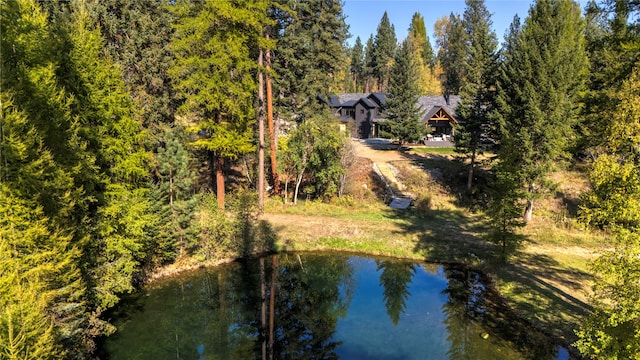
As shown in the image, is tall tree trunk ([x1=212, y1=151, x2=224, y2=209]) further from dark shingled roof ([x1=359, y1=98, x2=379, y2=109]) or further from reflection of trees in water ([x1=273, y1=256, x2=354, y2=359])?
dark shingled roof ([x1=359, y1=98, x2=379, y2=109])

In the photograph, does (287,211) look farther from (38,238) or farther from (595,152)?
(595,152)

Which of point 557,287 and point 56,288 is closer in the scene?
point 56,288

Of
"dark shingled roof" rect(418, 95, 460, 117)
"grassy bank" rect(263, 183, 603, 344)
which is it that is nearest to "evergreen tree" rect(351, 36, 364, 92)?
"dark shingled roof" rect(418, 95, 460, 117)

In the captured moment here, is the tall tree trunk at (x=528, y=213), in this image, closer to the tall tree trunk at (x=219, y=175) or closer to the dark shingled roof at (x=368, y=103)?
the tall tree trunk at (x=219, y=175)

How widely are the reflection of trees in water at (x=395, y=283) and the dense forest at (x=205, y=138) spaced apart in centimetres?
562

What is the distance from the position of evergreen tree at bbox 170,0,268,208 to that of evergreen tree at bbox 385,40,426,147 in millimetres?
23363

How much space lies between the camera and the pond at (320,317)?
1431 cm

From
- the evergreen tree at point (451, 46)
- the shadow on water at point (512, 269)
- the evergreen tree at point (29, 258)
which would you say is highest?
the evergreen tree at point (451, 46)

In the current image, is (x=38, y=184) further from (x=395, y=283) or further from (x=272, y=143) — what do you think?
(x=272, y=143)

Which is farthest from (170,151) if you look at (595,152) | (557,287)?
(595,152)

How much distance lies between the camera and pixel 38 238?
10812 millimetres

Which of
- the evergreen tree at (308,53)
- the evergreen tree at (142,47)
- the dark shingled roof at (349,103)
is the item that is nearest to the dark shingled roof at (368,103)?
the dark shingled roof at (349,103)

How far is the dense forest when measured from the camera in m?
9.83

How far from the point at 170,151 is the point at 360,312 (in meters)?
12.2
